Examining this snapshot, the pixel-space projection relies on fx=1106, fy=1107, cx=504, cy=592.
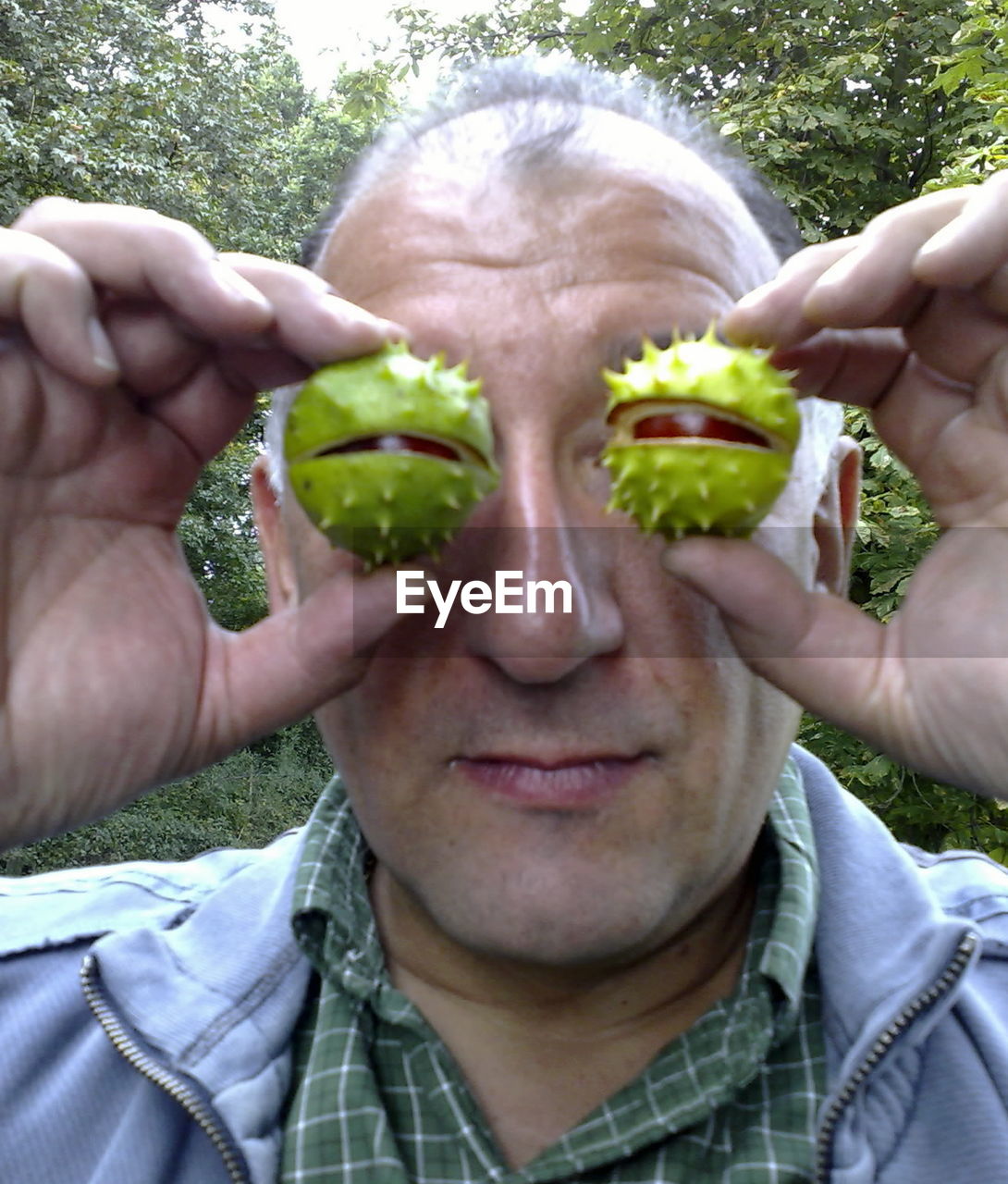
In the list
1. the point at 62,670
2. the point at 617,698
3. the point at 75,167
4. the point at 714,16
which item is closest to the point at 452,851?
the point at 617,698

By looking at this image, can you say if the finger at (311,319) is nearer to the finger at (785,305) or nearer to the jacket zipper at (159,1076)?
the finger at (785,305)

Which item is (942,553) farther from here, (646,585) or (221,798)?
(221,798)

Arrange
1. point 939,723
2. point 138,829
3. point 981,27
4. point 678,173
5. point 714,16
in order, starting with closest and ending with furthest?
1. point 939,723
2. point 678,173
3. point 981,27
4. point 714,16
5. point 138,829

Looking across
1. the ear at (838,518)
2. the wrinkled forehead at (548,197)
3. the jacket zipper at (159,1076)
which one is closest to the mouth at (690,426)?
the wrinkled forehead at (548,197)

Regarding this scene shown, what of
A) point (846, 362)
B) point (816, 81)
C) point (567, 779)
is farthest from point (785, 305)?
point (816, 81)

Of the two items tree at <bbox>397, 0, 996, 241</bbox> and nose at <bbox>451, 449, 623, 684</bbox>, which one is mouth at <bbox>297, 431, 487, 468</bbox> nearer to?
nose at <bbox>451, 449, 623, 684</bbox>

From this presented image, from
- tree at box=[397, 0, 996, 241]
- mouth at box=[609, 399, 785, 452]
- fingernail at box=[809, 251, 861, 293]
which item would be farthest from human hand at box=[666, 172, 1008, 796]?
tree at box=[397, 0, 996, 241]

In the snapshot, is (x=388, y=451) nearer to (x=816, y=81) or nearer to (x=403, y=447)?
(x=403, y=447)
